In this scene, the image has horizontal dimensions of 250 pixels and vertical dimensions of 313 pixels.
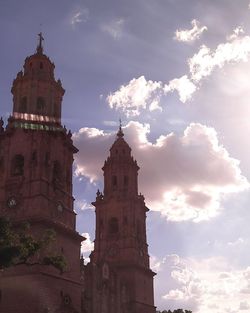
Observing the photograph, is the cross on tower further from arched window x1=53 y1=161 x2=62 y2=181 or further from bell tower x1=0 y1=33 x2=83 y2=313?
arched window x1=53 y1=161 x2=62 y2=181

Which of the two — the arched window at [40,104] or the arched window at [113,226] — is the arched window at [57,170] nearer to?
the arched window at [40,104]

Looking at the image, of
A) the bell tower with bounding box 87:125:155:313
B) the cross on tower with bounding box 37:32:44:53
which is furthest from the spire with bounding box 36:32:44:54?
the bell tower with bounding box 87:125:155:313

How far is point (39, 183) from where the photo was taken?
45.3m

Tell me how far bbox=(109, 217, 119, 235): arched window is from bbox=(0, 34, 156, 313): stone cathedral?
0.20 m

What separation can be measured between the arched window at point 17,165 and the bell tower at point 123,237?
1500 centimetres

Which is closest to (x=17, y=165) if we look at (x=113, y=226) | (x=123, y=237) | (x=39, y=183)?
(x=39, y=183)

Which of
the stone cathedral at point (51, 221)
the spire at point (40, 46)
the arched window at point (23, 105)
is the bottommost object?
the stone cathedral at point (51, 221)

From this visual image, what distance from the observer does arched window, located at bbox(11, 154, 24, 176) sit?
4797 cm

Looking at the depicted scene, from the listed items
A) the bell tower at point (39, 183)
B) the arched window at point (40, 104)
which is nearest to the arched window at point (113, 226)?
the bell tower at point (39, 183)

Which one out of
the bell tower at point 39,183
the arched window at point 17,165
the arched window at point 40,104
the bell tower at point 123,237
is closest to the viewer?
the bell tower at point 39,183

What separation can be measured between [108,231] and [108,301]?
12.3 m

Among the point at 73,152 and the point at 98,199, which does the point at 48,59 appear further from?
the point at 98,199

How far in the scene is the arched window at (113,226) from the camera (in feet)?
218

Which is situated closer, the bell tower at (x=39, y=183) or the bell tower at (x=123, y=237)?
the bell tower at (x=39, y=183)
